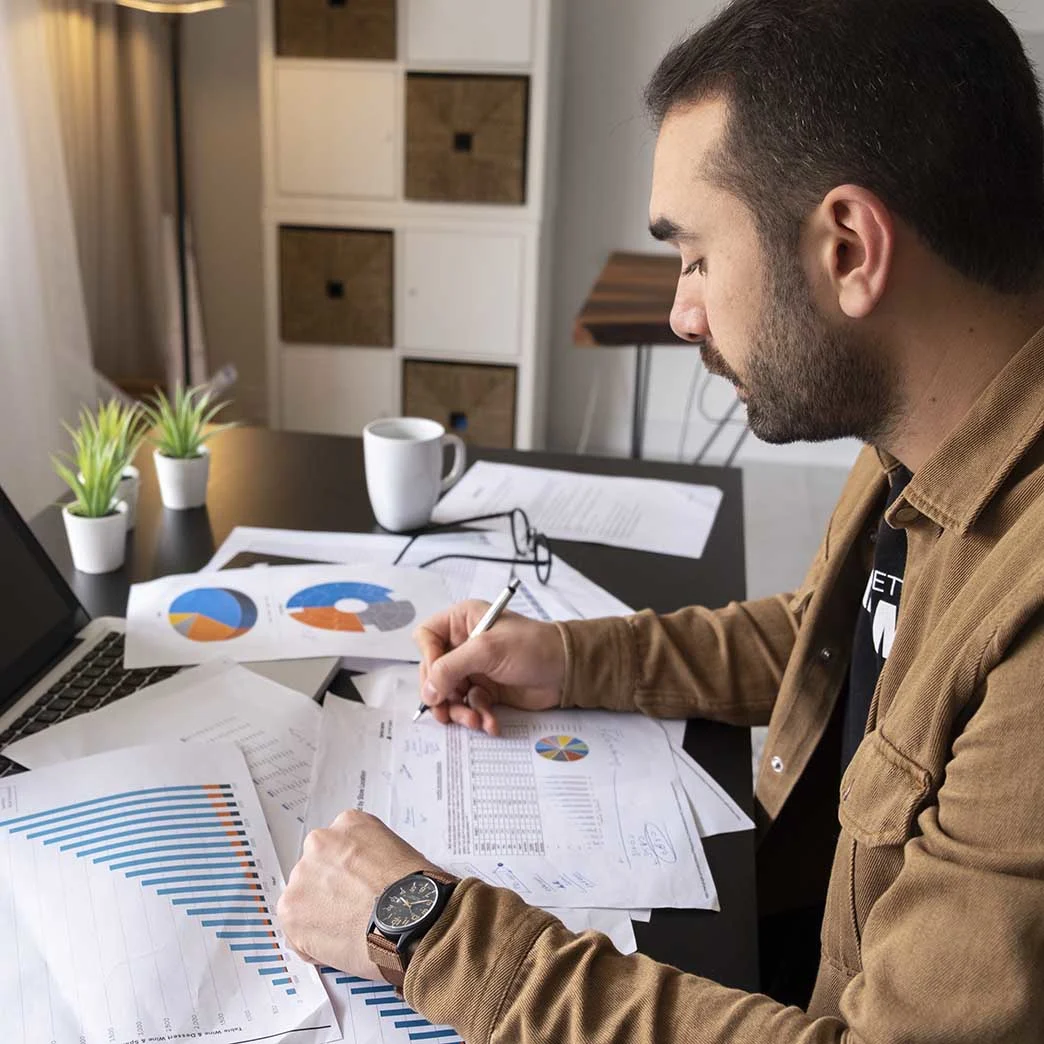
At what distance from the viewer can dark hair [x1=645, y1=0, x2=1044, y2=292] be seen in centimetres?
73

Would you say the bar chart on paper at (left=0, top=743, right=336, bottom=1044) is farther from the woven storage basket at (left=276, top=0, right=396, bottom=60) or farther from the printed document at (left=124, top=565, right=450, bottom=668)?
the woven storage basket at (left=276, top=0, right=396, bottom=60)

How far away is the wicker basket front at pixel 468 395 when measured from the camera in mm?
3438

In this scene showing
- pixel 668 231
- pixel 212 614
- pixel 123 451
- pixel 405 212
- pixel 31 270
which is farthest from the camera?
pixel 405 212

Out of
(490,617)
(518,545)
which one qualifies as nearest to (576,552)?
(518,545)

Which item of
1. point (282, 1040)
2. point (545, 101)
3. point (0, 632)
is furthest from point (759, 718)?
point (545, 101)

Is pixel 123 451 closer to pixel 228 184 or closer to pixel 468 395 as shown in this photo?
pixel 468 395

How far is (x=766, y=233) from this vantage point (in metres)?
0.79

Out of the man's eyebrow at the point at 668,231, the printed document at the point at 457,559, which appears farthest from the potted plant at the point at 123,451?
the man's eyebrow at the point at 668,231

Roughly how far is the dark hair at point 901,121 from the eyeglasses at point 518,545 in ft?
1.94

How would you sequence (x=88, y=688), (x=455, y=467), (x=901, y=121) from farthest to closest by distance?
1. (x=455, y=467)
2. (x=88, y=688)
3. (x=901, y=121)

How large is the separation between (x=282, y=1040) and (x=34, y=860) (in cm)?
23

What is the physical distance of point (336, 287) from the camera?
3.39 m

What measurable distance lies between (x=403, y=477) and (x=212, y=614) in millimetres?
320

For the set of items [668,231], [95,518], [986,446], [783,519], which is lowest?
[783,519]
